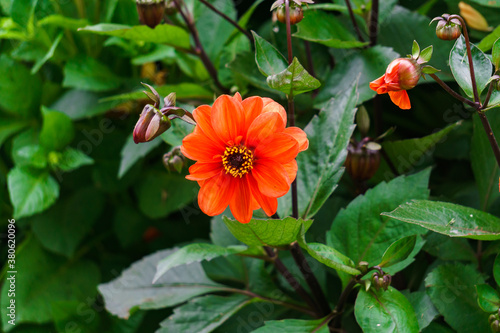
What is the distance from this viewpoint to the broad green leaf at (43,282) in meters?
1.06

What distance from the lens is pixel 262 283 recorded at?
2.75 ft

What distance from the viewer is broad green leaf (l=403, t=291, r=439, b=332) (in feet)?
2.02

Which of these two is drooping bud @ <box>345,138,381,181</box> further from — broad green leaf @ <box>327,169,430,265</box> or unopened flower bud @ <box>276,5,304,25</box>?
unopened flower bud @ <box>276,5,304,25</box>

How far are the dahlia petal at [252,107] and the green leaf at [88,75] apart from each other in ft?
1.78

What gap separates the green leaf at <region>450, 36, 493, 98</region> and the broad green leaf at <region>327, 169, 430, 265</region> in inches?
5.9

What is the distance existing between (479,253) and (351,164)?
224 mm

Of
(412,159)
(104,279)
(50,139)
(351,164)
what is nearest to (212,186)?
(351,164)

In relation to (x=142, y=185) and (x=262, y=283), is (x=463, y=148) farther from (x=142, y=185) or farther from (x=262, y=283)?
(x=142, y=185)

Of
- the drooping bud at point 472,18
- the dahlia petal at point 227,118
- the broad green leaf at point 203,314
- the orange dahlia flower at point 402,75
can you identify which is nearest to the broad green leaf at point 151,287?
the broad green leaf at point 203,314

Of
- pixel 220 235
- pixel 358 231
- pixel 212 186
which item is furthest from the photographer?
pixel 220 235

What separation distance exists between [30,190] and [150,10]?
0.47m

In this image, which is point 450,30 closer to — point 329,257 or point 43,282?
point 329,257

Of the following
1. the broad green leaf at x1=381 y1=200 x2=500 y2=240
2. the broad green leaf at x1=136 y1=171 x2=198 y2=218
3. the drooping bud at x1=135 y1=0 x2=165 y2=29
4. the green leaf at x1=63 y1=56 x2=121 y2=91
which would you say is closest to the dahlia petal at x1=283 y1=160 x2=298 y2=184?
the broad green leaf at x1=381 y1=200 x2=500 y2=240

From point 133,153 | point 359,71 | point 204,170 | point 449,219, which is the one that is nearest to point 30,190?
point 133,153
